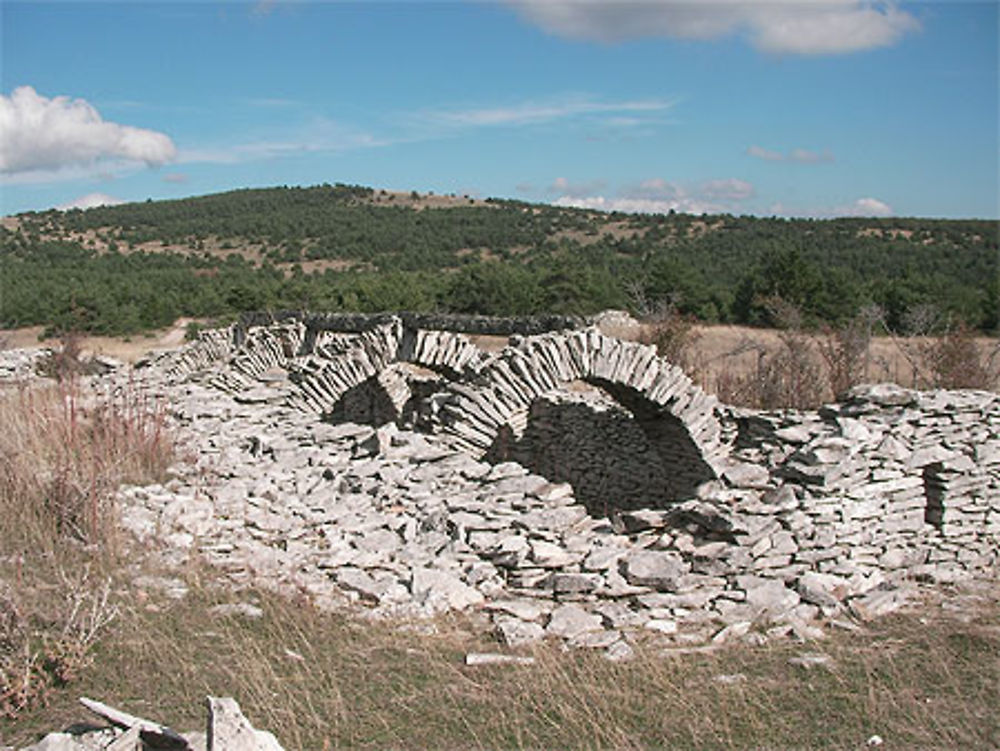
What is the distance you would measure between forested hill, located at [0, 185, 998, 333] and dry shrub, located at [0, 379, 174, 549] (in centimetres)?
1779

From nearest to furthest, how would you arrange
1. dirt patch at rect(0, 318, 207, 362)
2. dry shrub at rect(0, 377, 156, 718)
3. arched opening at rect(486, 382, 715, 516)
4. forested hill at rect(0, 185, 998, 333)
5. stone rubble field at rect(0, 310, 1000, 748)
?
1. dry shrub at rect(0, 377, 156, 718)
2. stone rubble field at rect(0, 310, 1000, 748)
3. arched opening at rect(486, 382, 715, 516)
4. dirt patch at rect(0, 318, 207, 362)
5. forested hill at rect(0, 185, 998, 333)

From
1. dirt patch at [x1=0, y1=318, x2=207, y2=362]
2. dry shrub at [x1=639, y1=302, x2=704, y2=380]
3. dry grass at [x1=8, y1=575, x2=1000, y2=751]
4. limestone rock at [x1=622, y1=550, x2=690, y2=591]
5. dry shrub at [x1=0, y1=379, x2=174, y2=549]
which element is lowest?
dirt patch at [x1=0, y1=318, x2=207, y2=362]

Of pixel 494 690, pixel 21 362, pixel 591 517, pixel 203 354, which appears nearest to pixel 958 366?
pixel 591 517

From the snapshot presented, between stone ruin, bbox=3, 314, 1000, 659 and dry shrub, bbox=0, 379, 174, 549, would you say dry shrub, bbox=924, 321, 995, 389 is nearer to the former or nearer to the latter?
stone ruin, bbox=3, 314, 1000, 659

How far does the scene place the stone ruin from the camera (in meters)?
5.62

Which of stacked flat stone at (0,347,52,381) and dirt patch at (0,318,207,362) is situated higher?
stacked flat stone at (0,347,52,381)

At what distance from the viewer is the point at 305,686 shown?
13.6 feet

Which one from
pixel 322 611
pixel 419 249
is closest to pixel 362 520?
pixel 322 611

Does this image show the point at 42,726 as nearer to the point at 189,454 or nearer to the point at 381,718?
the point at 381,718

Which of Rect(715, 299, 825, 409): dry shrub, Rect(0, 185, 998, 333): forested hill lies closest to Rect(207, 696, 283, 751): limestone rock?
Rect(715, 299, 825, 409): dry shrub

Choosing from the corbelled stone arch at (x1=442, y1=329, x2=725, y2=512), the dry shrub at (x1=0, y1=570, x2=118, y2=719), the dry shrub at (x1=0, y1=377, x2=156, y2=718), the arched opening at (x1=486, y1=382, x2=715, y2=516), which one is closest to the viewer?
the dry shrub at (x1=0, y1=570, x2=118, y2=719)

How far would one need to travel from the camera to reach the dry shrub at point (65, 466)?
602 cm

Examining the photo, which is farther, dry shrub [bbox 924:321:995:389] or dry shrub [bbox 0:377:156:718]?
dry shrub [bbox 924:321:995:389]

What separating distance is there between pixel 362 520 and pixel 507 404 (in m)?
2.31
